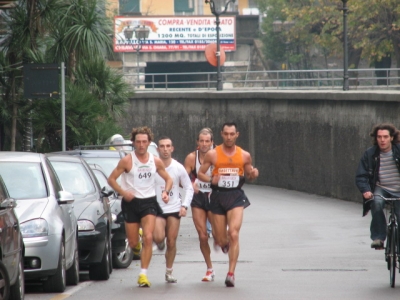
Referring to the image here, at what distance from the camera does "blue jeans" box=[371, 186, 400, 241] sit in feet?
39.0

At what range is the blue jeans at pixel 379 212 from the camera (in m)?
11.9

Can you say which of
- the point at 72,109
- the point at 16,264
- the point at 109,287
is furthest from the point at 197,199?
the point at 72,109

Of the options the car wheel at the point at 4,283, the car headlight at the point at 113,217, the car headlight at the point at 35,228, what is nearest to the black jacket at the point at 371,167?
the car headlight at the point at 35,228

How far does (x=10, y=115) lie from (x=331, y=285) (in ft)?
53.2

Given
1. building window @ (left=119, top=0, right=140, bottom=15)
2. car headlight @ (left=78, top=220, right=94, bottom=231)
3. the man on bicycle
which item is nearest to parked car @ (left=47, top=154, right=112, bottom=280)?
car headlight @ (left=78, top=220, right=94, bottom=231)

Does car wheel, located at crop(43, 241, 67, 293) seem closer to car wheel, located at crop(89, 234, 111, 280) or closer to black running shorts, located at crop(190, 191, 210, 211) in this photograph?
car wheel, located at crop(89, 234, 111, 280)

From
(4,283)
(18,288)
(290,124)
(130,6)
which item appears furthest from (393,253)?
(130,6)

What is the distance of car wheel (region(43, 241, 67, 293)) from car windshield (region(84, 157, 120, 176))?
571 cm

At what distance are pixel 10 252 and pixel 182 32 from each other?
2384 inches

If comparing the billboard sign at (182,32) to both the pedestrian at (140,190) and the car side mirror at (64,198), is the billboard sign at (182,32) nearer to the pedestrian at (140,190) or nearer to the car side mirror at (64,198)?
the pedestrian at (140,190)

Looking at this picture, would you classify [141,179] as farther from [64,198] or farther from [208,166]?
[64,198]

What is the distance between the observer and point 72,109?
26.1m

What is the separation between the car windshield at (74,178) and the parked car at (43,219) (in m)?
1.66

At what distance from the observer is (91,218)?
12.9 meters
